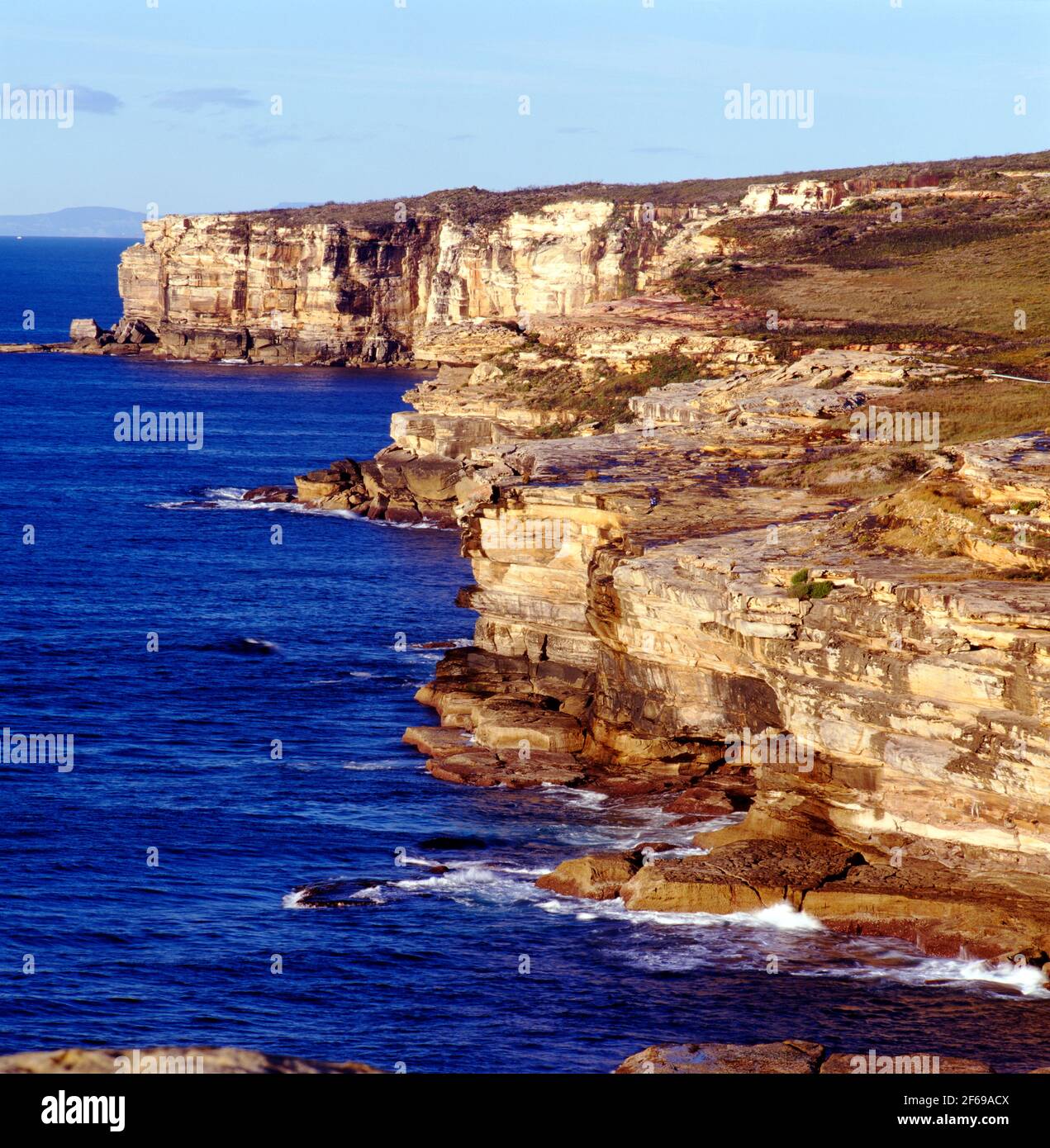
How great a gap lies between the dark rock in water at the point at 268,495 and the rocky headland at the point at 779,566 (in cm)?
36

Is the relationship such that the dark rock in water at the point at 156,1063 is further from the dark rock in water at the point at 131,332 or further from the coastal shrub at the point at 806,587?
the dark rock in water at the point at 131,332

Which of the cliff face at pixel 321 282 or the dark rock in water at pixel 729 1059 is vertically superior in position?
the cliff face at pixel 321 282

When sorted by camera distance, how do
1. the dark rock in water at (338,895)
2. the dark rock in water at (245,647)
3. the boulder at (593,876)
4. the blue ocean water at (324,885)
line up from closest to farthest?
1. the blue ocean water at (324,885)
2. the dark rock in water at (338,895)
3. the boulder at (593,876)
4. the dark rock in water at (245,647)

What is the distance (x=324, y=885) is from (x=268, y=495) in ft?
225

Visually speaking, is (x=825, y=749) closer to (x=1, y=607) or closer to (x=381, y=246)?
(x=1, y=607)

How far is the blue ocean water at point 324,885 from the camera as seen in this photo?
35.9 m

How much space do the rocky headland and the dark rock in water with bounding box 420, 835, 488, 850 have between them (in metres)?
3.85

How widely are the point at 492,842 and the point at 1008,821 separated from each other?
15.4 meters

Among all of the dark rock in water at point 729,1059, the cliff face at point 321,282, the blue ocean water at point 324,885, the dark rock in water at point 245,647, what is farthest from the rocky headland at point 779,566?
the cliff face at point 321,282

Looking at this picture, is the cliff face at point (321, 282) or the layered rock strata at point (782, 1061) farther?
the cliff face at point (321, 282)

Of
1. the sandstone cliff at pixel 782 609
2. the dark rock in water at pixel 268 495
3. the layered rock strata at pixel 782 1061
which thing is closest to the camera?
the layered rock strata at pixel 782 1061

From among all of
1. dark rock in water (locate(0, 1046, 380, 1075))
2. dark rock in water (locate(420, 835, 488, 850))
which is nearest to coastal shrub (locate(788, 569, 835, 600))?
dark rock in water (locate(420, 835, 488, 850))
